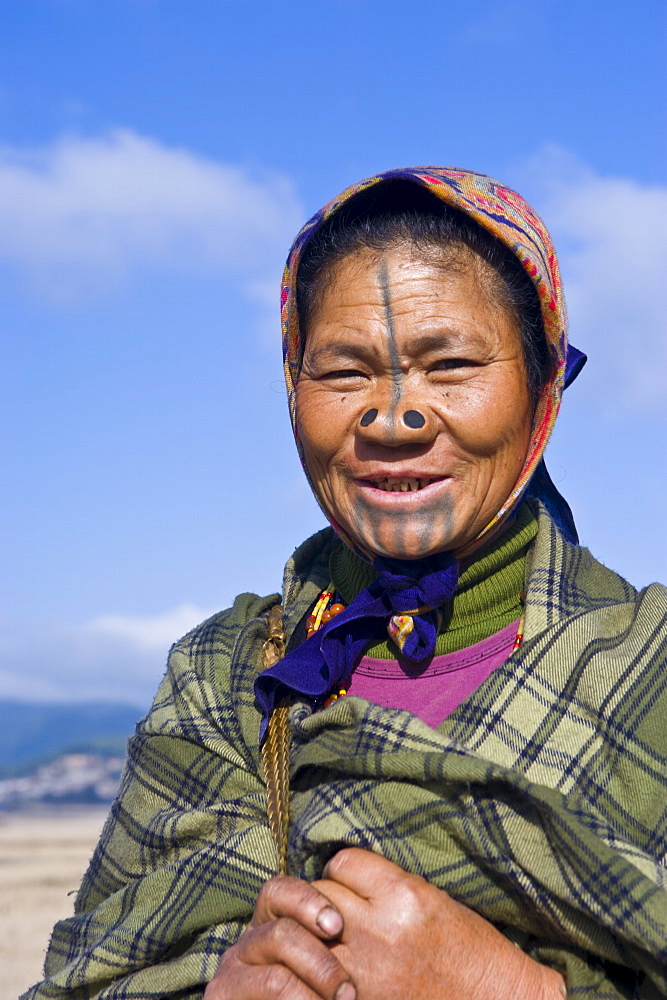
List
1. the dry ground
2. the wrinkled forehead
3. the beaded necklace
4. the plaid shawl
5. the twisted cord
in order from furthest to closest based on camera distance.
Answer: the dry ground, the beaded necklace, the wrinkled forehead, the twisted cord, the plaid shawl

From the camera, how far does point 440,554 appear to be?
258 cm

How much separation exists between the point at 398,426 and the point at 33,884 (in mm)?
9507

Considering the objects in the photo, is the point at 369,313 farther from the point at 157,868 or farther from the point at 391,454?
the point at 157,868

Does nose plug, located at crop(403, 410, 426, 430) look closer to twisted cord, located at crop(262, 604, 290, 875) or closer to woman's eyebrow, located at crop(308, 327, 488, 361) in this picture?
woman's eyebrow, located at crop(308, 327, 488, 361)

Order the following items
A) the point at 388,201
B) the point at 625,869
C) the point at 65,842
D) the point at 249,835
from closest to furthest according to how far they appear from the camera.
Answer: the point at 625,869, the point at 249,835, the point at 388,201, the point at 65,842

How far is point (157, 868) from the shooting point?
2615mm

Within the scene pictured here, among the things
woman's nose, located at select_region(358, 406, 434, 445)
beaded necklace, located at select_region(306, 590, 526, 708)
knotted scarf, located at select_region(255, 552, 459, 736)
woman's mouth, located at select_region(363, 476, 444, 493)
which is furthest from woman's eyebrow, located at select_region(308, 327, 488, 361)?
beaded necklace, located at select_region(306, 590, 526, 708)

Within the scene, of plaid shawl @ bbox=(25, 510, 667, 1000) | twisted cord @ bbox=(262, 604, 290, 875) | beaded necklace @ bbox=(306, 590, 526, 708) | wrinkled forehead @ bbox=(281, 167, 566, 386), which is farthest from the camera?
beaded necklace @ bbox=(306, 590, 526, 708)

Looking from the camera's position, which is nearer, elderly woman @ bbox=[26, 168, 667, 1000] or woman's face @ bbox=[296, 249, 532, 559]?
elderly woman @ bbox=[26, 168, 667, 1000]

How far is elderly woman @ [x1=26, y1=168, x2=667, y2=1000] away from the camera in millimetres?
2127

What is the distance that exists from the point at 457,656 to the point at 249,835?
615 millimetres

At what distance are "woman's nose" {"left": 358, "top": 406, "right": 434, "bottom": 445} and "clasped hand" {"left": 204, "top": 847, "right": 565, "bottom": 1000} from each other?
0.89 meters

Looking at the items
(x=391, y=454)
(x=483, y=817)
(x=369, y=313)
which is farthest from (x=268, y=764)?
(x=369, y=313)

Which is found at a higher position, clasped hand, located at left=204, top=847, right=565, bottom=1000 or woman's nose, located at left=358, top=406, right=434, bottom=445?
woman's nose, located at left=358, top=406, right=434, bottom=445
